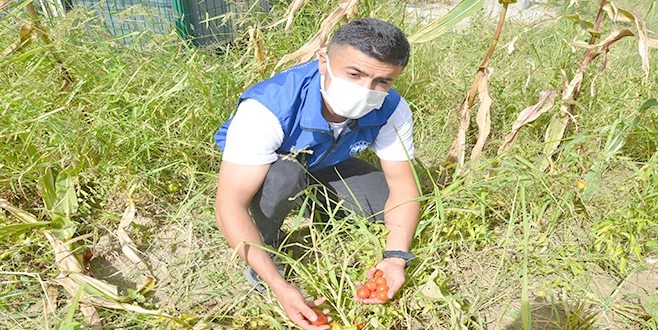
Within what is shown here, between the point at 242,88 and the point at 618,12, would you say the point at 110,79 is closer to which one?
the point at 242,88

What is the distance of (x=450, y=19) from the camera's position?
6.27 feet

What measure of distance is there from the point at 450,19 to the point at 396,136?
1.75ft

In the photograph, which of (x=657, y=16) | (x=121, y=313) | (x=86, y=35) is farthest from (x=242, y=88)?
(x=657, y=16)

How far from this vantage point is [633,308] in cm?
168

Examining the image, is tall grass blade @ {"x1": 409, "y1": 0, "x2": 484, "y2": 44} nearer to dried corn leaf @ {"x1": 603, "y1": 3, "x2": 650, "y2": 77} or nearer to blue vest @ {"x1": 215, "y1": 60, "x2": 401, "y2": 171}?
blue vest @ {"x1": 215, "y1": 60, "x2": 401, "y2": 171}

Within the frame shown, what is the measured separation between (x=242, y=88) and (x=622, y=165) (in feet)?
6.04

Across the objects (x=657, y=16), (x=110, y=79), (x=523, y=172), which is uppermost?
(x=110, y=79)

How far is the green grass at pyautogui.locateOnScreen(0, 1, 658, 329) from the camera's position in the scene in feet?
5.37

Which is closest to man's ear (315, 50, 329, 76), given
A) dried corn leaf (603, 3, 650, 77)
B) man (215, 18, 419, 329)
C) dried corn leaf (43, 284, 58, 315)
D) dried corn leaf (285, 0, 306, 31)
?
man (215, 18, 419, 329)

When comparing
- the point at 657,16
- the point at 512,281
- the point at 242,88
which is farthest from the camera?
the point at 657,16

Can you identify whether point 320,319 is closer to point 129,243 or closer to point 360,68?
point 360,68

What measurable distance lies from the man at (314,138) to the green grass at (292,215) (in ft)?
0.39

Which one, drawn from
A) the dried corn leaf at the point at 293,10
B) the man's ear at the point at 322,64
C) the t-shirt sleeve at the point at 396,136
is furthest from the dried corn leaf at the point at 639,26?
the dried corn leaf at the point at 293,10

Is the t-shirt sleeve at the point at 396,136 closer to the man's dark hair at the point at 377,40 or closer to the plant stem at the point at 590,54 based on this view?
the man's dark hair at the point at 377,40
